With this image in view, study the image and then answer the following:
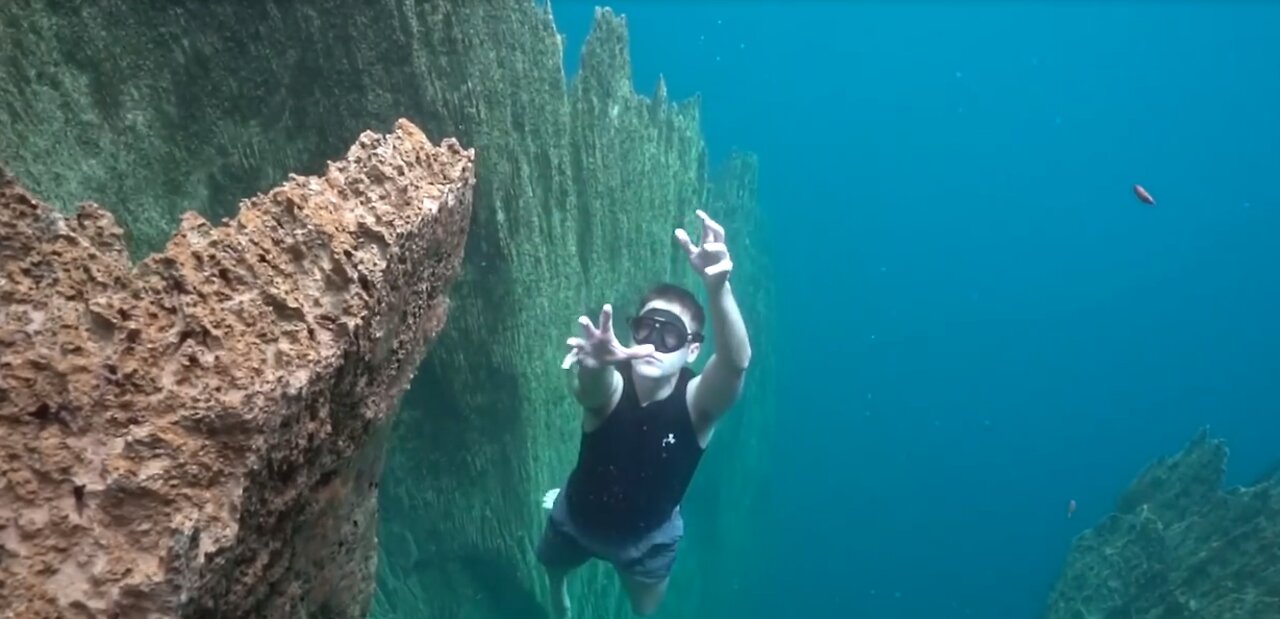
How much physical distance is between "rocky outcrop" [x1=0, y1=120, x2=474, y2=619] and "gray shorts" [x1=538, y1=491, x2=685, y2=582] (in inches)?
143

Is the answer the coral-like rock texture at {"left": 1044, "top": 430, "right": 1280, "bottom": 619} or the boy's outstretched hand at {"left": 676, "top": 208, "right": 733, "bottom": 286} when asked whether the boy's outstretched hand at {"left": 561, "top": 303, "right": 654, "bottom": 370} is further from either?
the coral-like rock texture at {"left": 1044, "top": 430, "right": 1280, "bottom": 619}

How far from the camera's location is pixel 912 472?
52500 mm

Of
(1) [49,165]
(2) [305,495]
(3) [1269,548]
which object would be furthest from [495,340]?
(3) [1269,548]

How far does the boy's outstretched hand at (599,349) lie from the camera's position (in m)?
3.55

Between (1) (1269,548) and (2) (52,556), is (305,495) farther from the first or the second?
(1) (1269,548)

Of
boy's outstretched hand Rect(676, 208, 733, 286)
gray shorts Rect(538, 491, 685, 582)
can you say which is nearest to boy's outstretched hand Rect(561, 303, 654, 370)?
boy's outstretched hand Rect(676, 208, 733, 286)

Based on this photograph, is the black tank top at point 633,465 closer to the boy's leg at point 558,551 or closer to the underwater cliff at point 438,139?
the boy's leg at point 558,551

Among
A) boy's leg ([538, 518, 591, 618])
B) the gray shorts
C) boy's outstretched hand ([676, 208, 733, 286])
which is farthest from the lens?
boy's leg ([538, 518, 591, 618])

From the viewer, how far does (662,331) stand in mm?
4414

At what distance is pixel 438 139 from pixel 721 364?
1.94 metres

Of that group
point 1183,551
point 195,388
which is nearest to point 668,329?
point 195,388

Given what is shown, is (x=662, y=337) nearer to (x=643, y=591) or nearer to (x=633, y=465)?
(x=633, y=465)

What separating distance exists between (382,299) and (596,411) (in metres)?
3.08

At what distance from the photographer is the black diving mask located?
14.5 ft
